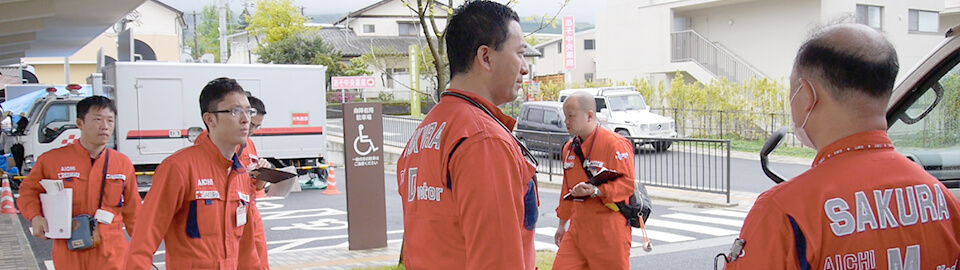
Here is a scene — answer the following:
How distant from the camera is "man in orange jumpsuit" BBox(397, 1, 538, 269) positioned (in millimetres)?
2223

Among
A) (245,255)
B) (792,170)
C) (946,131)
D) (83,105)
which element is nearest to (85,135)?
(83,105)

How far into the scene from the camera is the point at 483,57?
2514 millimetres

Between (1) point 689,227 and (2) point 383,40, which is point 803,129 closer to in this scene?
(1) point 689,227

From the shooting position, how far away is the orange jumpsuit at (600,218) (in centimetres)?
514

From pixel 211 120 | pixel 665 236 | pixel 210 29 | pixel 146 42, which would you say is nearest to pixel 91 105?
pixel 211 120

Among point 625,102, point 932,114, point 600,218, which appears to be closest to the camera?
point 932,114

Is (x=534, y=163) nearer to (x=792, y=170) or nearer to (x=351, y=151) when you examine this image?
(x=351, y=151)

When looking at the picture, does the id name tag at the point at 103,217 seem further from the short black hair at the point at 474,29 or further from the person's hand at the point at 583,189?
the short black hair at the point at 474,29

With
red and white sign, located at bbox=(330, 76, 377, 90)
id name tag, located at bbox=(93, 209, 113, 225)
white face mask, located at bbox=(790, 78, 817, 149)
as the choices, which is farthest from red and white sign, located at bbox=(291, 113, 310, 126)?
white face mask, located at bbox=(790, 78, 817, 149)

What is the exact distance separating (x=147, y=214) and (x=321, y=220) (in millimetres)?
9012

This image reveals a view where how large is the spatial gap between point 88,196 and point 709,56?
27768 mm

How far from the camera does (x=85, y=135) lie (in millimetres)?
5465

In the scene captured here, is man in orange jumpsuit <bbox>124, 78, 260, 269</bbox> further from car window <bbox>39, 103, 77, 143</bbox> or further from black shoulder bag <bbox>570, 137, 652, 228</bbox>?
car window <bbox>39, 103, 77, 143</bbox>

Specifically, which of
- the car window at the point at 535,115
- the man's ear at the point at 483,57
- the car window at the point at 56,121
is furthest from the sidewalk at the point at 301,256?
the car window at the point at 535,115
